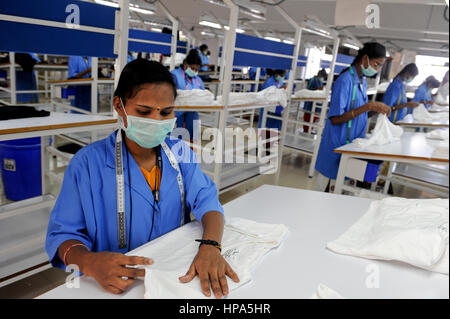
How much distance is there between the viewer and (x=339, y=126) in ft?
10.7

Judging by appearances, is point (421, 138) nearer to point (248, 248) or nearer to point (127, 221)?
point (248, 248)

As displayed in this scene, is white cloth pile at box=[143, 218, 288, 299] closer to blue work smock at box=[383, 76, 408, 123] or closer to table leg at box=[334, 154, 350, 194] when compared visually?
table leg at box=[334, 154, 350, 194]

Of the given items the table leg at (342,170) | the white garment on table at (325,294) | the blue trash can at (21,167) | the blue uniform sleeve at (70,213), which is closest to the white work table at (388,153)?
the table leg at (342,170)

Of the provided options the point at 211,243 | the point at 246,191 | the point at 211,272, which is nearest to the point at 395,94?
the point at 246,191

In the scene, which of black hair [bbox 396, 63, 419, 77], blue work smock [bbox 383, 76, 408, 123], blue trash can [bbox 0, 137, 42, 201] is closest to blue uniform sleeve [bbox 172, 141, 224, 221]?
blue trash can [bbox 0, 137, 42, 201]

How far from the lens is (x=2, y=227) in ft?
8.05

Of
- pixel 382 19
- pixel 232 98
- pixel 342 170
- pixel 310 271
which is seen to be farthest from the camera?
pixel 382 19

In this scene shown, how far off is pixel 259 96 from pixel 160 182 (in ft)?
10.1

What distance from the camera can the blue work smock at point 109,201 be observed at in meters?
1.17

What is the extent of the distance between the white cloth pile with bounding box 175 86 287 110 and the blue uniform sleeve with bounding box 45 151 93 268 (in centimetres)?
226

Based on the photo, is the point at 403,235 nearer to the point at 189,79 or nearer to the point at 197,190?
the point at 197,190

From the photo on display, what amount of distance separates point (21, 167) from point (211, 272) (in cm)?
292

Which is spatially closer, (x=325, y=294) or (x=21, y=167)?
(x=325, y=294)

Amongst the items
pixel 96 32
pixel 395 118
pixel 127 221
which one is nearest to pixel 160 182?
pixel 127 221
